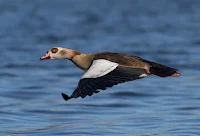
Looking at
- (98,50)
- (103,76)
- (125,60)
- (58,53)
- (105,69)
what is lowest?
(103,76)

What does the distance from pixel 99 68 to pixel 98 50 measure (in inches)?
409

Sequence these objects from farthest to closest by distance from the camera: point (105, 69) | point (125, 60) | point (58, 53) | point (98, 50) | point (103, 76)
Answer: point (98, 50) < point (58, 53) < point (125, 60) < point (105, 69) < point (103, 76)

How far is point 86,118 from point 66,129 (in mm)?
1054

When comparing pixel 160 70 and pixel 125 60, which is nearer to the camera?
pixel 125 60

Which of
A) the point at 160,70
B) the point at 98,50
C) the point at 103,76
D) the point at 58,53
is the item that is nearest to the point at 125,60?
the point at 160,70

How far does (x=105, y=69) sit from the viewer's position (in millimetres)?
9195

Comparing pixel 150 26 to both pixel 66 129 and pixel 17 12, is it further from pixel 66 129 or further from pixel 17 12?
pixel 66 129

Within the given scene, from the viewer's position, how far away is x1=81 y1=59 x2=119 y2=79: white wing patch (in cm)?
896

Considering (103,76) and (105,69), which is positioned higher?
(105,69)

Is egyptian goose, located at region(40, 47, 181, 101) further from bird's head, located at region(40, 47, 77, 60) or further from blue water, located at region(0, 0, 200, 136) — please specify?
blue water, located at region(0, 0, 200, 136)

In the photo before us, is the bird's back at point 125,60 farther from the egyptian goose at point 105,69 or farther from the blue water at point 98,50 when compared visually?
the blue water at point 98,50

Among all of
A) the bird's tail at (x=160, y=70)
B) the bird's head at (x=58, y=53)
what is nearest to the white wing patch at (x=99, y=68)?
the bird's tail at (x=160, y=70)

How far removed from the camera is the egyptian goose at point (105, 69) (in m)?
8.60

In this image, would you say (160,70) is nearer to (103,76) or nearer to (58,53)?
(103,76)
